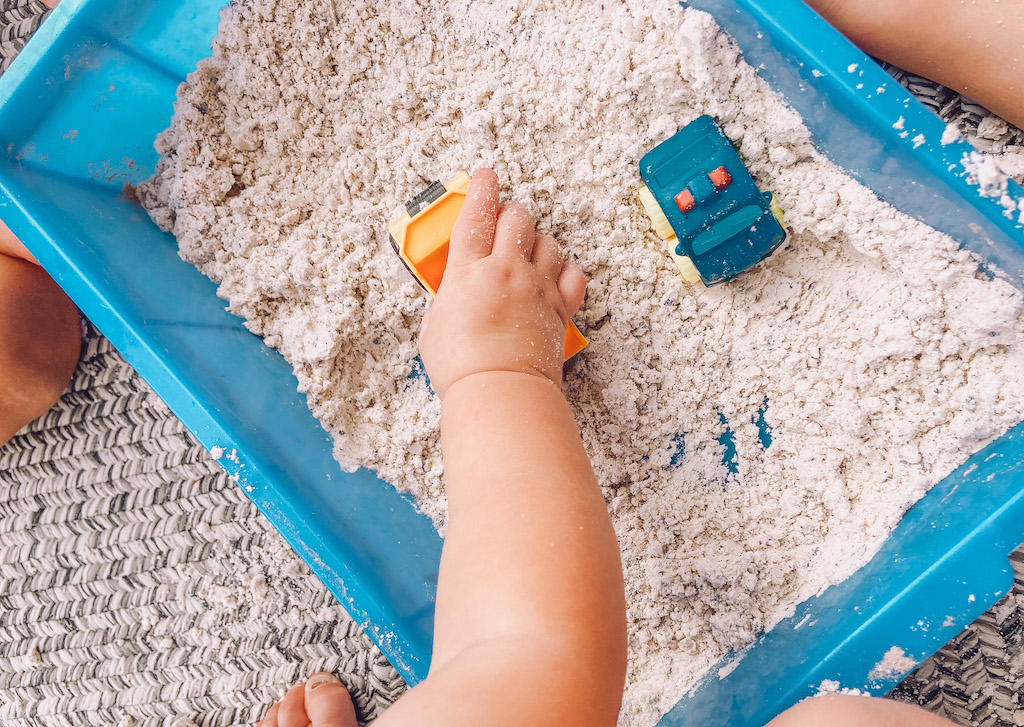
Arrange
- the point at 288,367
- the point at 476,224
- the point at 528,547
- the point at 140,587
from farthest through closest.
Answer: the point at 140,587
the point at 288,367
the point at 476,224
the point at 528,547

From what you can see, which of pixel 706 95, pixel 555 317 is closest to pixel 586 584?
pixel 555 317

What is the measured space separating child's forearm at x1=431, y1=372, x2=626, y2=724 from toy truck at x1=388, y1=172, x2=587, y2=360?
0.13 m

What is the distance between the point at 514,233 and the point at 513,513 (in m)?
0.25

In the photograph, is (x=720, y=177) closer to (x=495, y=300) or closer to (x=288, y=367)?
(x=495, y=300)

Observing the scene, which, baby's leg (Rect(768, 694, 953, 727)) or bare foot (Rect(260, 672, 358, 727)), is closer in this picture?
baby's leg (Rect(768, 694, 953, 727))

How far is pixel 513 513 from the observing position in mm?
463

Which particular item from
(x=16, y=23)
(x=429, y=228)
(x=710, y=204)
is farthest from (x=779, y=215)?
(x=16, y=23)

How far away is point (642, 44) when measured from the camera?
1.96 feet

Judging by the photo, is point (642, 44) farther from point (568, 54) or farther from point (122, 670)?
point (122, 670)

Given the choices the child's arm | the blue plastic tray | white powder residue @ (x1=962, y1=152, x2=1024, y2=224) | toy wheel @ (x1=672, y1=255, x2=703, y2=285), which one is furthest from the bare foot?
white powder residue @ (x1=962, y1=152, x2=1024, y2=224)

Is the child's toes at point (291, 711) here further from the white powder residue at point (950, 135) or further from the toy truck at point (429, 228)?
the white powder residue at point (950, 135)

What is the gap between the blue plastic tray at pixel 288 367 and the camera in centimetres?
53

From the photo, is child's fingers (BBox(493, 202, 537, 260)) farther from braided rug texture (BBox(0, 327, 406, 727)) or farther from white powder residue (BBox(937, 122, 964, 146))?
braided rug texture (BBox(0, 327, 406, 727))

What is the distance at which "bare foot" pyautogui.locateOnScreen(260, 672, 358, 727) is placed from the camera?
2.34 ft
